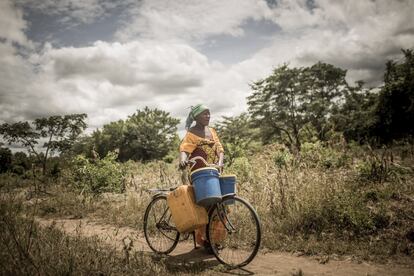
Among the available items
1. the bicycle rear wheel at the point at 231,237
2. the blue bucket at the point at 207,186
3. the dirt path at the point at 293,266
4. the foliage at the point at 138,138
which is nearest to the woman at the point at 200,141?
the blue bucket at the point at 207,186

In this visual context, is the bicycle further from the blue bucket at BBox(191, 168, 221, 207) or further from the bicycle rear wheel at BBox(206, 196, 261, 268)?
the blue bucket at BBox(191, 168, 221, 207)

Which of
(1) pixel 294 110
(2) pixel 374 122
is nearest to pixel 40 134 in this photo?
(2) pixel 374 122

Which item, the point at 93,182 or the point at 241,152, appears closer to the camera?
the point at 93,182

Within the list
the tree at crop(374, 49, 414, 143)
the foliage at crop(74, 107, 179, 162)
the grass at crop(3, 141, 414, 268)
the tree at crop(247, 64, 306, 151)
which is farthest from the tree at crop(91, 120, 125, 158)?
the grass at crop(3, 141, 414, 268)

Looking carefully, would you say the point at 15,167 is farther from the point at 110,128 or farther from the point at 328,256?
the point at 328,256

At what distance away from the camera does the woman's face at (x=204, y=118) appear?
201 inches

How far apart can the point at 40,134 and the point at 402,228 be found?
14.3m

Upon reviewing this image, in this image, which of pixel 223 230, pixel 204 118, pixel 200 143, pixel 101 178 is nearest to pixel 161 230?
pixel 223 230

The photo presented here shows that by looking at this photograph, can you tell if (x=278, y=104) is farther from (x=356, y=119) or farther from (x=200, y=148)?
(x=200, y=148)

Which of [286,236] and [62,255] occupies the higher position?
[62,255]

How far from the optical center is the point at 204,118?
16.8 ft

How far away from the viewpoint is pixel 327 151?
11.0 metres

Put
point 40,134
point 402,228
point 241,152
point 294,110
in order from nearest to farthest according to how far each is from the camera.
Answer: point 402,228 < point 241,152 < point 40,134 < point 294,110

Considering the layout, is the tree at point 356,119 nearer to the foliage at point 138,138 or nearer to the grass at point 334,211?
the grass at point 334,211
